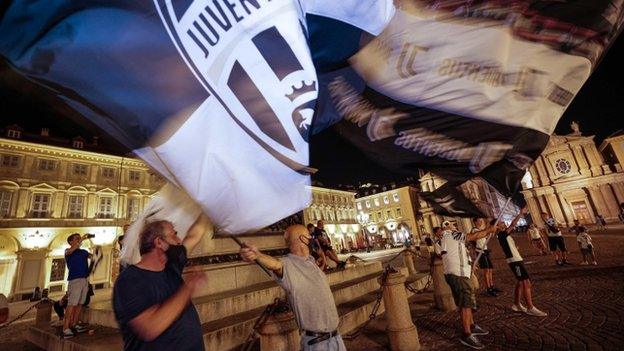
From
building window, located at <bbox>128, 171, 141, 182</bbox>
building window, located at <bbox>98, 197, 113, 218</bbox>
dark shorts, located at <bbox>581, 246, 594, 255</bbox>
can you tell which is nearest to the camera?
dark shorts, located at <bbox>581, 246, 594, 255</bbox>

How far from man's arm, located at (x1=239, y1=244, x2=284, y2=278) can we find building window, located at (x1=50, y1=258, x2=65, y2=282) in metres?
35.5

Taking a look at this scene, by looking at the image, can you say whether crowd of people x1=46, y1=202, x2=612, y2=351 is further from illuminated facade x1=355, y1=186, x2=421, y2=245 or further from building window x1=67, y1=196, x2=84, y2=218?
illuminated facade x1=355, y1=186, x2=421, y2=245

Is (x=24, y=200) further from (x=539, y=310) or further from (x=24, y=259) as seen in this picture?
(x=539, y=310)

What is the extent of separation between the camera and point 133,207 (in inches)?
1330

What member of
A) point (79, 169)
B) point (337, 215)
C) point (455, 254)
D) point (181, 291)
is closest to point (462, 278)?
point (455, 254)

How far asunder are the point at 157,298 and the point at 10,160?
1462 inches

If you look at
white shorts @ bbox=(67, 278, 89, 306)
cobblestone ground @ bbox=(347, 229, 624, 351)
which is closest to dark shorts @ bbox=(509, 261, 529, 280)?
cobblestone ground @ bbox=(347, 229, 624, 351)

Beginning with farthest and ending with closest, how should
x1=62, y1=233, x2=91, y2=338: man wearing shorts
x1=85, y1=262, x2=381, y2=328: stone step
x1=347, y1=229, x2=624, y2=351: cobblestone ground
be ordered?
x1=62, y1=233, x2=91, y2=338: man wearing shorts
x1=85, y1=262, x2=381, y2=328: stone step
x1=347, y1=229, x2=624, y2=351: cobblestone ground

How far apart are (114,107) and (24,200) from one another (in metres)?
36.0

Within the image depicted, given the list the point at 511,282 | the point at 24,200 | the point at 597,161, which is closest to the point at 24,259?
the point at 24,200

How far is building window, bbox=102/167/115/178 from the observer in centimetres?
3269

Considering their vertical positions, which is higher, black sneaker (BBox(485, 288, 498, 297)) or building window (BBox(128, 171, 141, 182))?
building window (BBox(128, 171, 141, 182))

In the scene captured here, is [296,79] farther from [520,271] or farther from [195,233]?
[520,271]

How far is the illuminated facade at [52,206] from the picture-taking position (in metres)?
25.8
